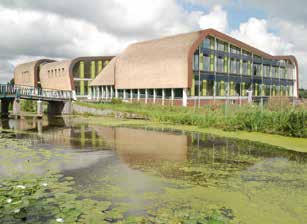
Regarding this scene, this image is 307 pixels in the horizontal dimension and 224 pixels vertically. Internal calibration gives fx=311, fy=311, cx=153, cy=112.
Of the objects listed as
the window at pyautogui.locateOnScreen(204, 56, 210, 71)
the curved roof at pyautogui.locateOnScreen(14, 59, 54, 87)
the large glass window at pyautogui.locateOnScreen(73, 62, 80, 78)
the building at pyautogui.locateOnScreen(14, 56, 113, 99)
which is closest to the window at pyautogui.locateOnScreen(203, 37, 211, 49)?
the window at pyautogui.locateOnScreen(204, 56, 210, 71)

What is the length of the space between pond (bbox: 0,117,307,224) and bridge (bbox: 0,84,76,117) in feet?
73.0

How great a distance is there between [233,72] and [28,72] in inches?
1719

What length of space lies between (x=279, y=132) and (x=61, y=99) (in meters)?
28.1

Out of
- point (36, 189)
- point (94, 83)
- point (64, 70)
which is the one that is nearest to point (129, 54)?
point (94, 83)

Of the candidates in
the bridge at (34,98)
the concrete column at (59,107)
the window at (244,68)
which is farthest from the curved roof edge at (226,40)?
the bridge at (34,98)

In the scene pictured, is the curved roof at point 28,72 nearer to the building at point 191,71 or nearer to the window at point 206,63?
the building at point 191,71

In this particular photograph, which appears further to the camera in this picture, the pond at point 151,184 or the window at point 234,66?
the window at point 234,66

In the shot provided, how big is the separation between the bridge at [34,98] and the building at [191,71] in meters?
8.41

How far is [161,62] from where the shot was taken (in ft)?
121

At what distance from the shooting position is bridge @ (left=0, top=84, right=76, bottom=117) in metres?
34.3

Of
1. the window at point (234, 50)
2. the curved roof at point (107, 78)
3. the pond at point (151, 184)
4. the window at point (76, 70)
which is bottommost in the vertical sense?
the pond at point (151, 184)

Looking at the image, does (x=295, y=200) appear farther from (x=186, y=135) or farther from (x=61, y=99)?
(x=61, y=99)

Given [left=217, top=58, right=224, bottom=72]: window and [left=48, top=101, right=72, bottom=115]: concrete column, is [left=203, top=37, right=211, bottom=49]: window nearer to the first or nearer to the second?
[left=217, top=58, right=224, bottom=72]: window

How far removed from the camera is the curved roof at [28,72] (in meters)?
62.7
